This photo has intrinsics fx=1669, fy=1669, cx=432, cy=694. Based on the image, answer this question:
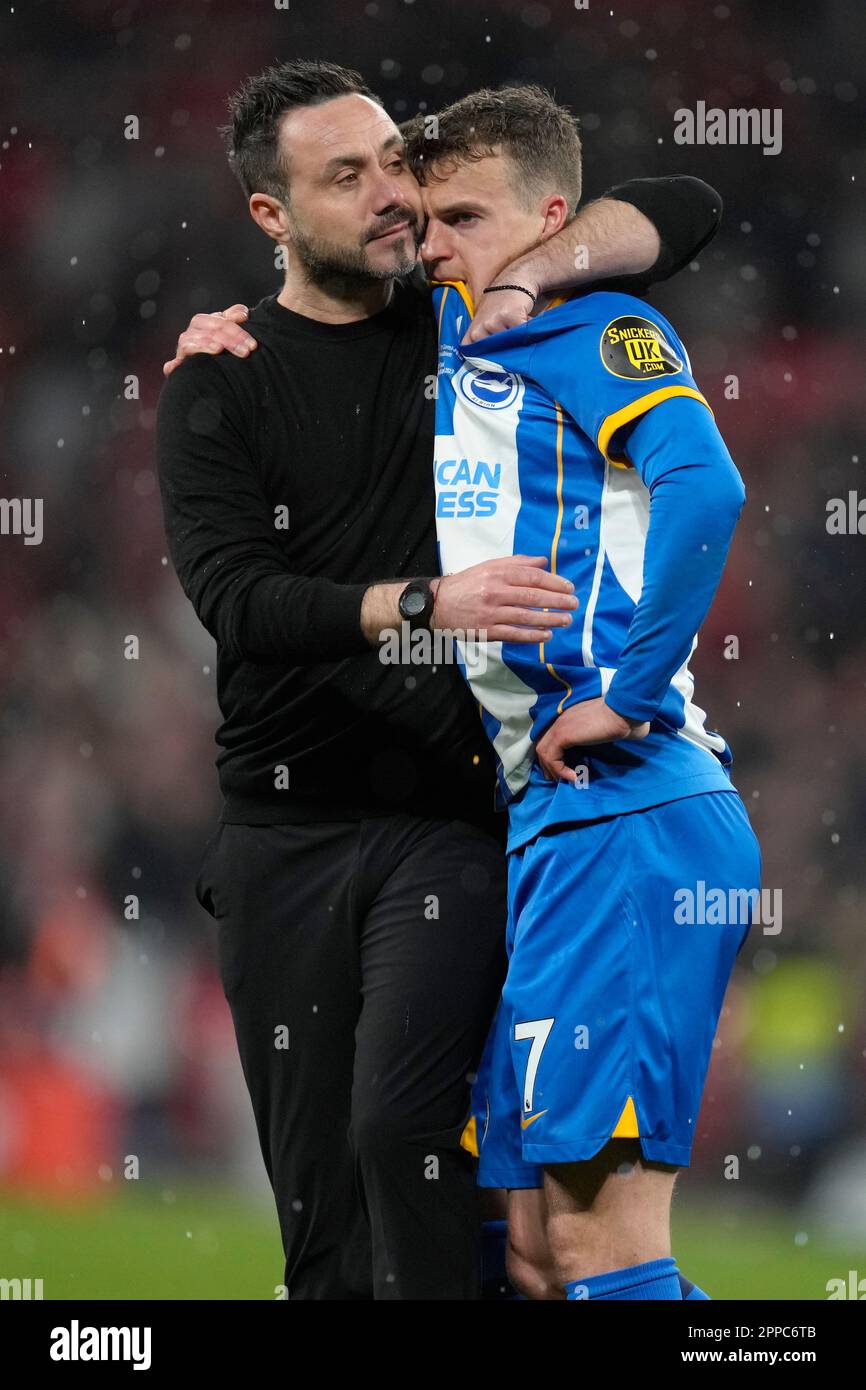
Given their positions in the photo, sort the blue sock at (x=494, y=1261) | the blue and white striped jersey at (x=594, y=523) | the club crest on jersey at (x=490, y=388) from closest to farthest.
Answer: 1. the blue and white striped jersey at (x=594, y=523)
2. the club crest on jersey at (x=490, y=388)
3. the blue sock at (x=494, y=1261)

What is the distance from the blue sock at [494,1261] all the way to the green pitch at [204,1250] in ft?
5.36

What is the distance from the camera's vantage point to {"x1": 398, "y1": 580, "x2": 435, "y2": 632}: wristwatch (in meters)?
2.20

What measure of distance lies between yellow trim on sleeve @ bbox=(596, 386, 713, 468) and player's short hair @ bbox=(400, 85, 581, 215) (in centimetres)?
48

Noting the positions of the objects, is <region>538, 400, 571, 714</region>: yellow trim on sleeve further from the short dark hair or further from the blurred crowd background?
the blurred crowd background

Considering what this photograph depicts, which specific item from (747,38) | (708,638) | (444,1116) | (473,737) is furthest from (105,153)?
(444,1116)

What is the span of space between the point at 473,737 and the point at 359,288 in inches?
29.3

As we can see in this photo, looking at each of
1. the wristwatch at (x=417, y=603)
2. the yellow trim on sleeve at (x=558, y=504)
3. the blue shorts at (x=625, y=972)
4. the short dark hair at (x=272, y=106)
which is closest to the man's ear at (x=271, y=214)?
the short dark hair at (x=272, y=106)

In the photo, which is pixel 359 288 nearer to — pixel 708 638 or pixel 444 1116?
pixel 444 1116

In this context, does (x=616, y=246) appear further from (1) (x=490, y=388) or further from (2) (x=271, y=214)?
(2) (x=271, y=214)

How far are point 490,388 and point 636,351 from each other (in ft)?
0.77

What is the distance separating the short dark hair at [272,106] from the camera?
8.89 ft
